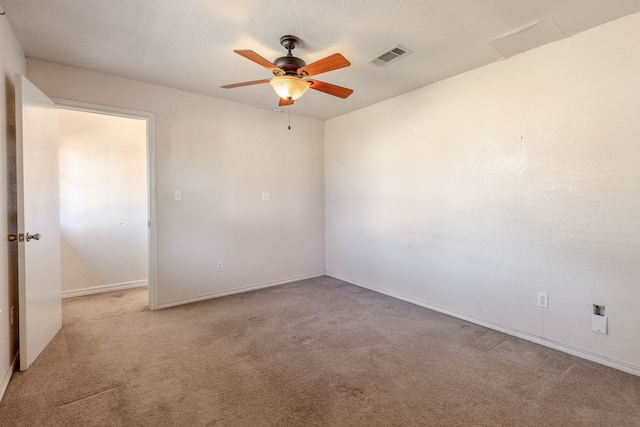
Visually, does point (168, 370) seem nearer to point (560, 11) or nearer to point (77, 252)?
point (77, 252)

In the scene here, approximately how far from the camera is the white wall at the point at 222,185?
3264 millimetres

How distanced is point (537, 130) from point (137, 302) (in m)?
4.43

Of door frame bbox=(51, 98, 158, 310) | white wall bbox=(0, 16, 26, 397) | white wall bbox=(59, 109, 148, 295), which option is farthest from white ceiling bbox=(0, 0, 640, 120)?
white wall bbox=(59, 109, 148, 295)

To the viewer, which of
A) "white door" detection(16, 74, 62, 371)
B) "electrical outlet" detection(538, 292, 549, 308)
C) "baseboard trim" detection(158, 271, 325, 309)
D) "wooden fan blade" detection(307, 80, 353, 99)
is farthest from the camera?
"baseboard trim" detection(158, 271, 325, 309)

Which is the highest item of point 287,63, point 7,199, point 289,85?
point 287,63

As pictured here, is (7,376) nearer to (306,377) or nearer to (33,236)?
(33,236)

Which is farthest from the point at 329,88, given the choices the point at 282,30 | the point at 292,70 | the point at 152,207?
the point at 152,207

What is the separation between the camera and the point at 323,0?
191 centimetres

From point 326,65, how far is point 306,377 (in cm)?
206

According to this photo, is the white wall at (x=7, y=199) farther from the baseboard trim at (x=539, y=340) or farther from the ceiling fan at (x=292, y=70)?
the baseboard trim at (x=539, y=340)

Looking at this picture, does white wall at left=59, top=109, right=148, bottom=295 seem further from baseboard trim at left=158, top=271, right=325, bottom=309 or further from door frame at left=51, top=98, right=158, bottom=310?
baseboard trim at left=158, top=271, right=325, bottom=309

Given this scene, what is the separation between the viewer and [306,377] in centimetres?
205

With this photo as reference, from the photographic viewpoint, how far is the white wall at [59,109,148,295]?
12.9ft

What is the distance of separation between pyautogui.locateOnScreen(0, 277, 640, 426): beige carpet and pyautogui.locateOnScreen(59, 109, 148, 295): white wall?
3.47 ft
